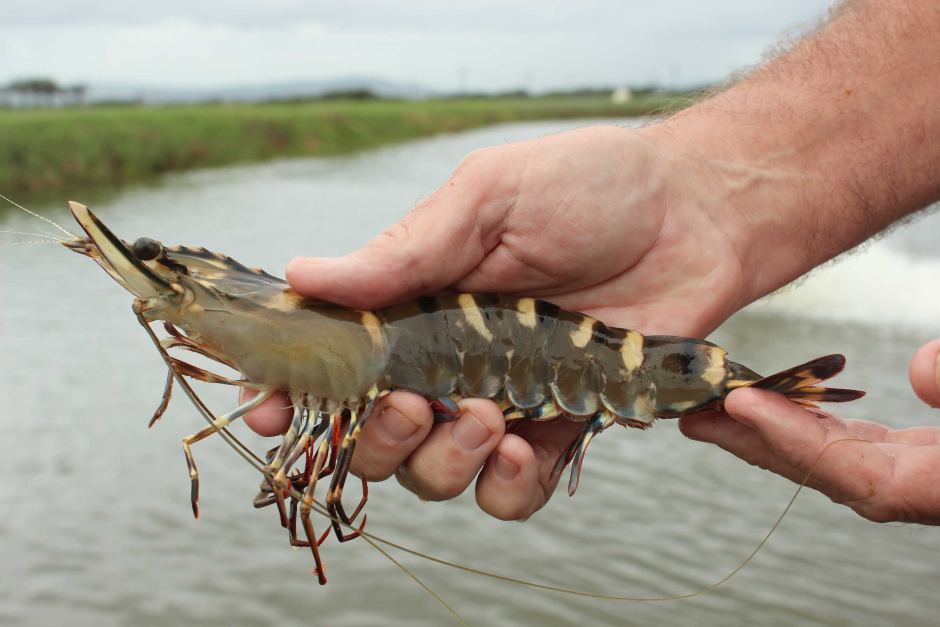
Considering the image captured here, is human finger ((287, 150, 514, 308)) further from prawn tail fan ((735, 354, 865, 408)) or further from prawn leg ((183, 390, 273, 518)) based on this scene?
prawn tail fan ((735, 354, 865, 408))

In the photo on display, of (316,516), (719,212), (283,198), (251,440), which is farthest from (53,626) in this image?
(283,198)

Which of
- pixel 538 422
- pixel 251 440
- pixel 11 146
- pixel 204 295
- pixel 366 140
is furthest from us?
pixel 366 140

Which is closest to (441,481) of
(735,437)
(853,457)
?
(735,437)

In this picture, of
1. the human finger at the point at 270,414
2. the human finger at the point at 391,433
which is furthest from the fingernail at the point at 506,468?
the human finger at the point at 270,414

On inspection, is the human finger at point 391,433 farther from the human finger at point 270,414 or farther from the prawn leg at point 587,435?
the prawn leg at point 587,435

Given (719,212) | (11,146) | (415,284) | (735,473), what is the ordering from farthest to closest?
1. (11,146)
2. (735,473)
3. (719,212)
4. (415,284)

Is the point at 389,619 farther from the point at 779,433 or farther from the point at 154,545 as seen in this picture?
the point at 779,433
